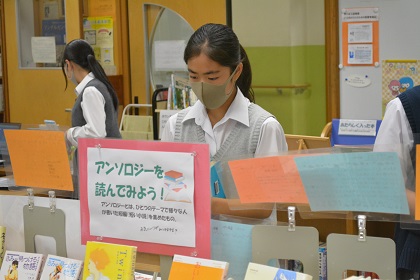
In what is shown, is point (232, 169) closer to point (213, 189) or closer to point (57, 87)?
point (213, 189)

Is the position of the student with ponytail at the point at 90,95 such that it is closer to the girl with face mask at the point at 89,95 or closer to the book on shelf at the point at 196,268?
the girl with face mask at the point at 89,95

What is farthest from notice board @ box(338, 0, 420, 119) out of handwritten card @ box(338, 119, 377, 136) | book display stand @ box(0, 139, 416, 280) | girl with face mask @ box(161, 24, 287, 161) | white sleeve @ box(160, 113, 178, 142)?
book display stand @ box(0, 139, 416, 280)

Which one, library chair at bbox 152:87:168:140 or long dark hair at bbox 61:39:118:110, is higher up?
long dark hair at bbox 61:39:118:110

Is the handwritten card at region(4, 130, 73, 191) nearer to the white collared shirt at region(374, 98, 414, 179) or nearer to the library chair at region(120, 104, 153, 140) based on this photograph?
the white collared shirt at region(374, 98, 414, 179)

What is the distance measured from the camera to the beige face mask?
2.16 meters

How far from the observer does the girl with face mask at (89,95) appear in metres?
3.76

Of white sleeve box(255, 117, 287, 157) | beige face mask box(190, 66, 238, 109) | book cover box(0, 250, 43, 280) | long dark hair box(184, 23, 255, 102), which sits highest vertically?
long dark hair box(184, 23, 255, 102)

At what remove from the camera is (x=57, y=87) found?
6.35 metres

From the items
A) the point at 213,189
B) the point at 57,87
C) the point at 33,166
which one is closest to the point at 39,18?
the point at 57,87

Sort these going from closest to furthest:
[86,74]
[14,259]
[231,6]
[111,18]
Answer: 1. [14,259]
2. [86,74]
3. [231,6]
4. [111,18]

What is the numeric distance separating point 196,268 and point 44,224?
57 cm

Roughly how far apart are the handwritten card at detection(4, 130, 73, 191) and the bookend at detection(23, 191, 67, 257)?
0.18 ft

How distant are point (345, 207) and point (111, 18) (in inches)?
199

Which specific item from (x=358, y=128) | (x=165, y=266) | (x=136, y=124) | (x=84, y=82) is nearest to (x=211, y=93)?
(x=165, y=266)
